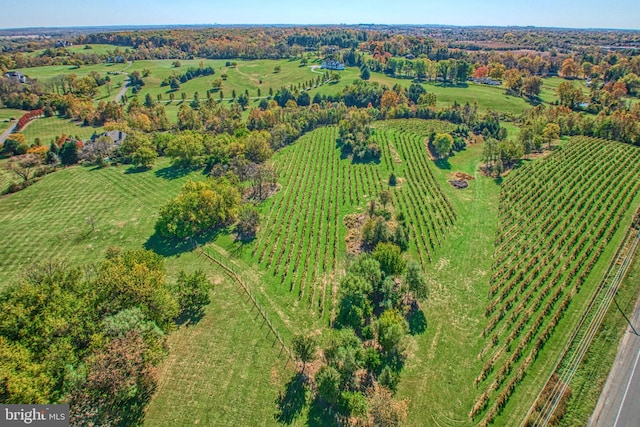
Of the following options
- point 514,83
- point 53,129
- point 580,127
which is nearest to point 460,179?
point 580,127

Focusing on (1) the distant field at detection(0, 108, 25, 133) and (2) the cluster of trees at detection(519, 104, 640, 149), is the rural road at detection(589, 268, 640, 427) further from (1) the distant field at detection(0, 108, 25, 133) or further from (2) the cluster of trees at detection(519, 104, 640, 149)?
(1) the distant field at detection(0, 108, 25, 133)

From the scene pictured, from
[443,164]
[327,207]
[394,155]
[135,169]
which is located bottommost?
[327,207]

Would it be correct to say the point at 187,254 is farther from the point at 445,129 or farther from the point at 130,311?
the point at 445,129

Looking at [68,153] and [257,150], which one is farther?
[68,153]

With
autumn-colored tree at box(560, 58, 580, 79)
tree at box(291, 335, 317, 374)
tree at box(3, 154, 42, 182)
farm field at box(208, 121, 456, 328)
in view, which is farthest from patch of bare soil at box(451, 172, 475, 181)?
autumn-colored tree at box(560, 58, 580, 79)

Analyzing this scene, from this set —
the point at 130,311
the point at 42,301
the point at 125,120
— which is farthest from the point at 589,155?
the point at 125,120

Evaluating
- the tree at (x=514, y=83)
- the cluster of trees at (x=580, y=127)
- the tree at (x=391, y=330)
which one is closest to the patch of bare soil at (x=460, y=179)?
the cluster of trees at (x=580, y=127)

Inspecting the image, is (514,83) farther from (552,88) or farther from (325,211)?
(325,211)

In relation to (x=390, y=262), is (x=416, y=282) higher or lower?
lower
